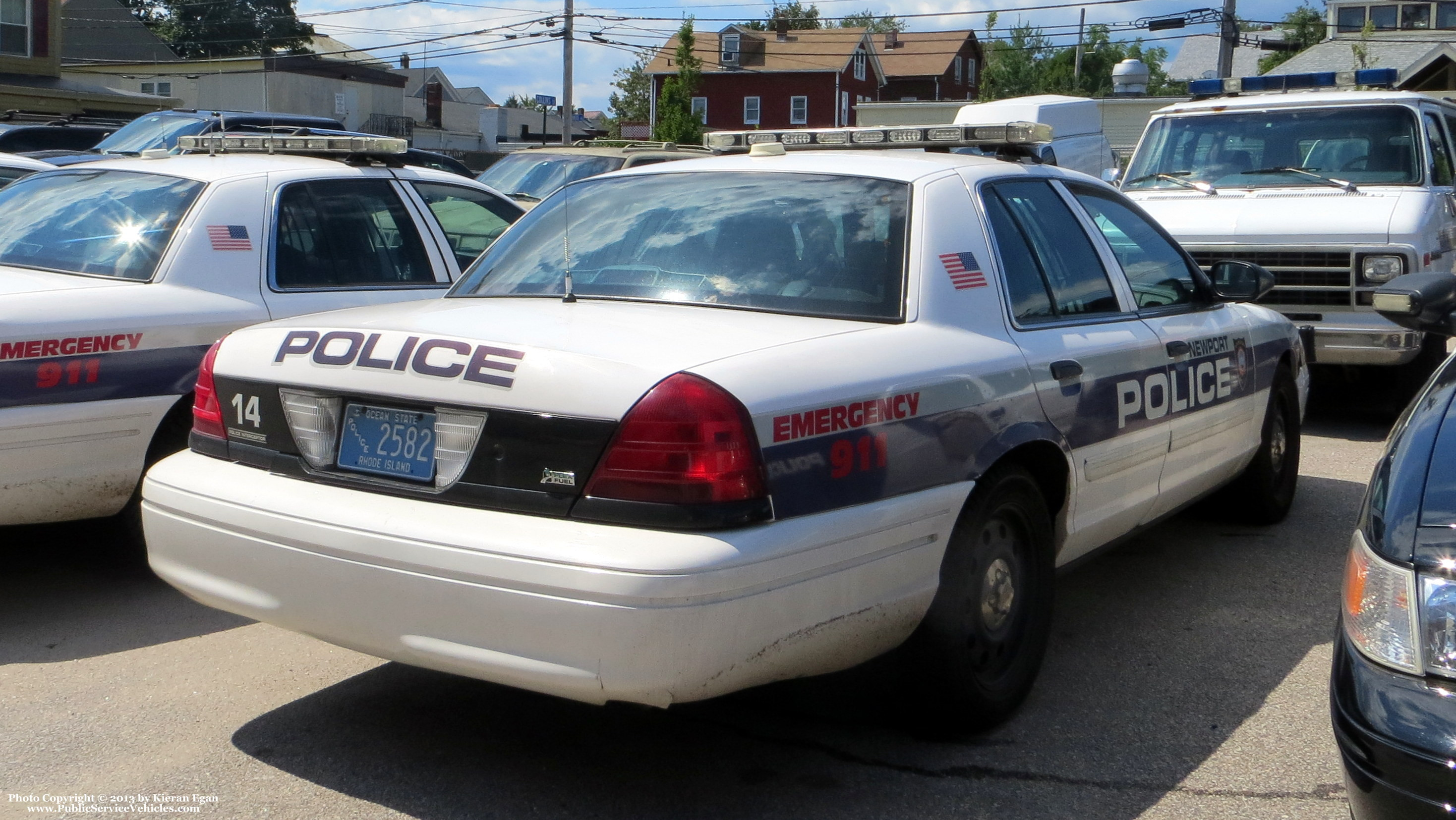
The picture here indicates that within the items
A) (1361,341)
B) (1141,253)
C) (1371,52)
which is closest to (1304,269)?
(1361,341)

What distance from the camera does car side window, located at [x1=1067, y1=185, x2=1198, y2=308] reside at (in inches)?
193

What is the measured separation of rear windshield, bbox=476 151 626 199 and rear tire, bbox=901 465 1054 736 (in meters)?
9.46

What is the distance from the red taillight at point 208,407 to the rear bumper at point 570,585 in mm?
223

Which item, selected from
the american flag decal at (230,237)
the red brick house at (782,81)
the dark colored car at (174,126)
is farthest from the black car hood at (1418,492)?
the red brick house at (782,81)

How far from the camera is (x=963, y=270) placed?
12.7 ft

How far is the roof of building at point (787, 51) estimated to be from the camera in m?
60.2

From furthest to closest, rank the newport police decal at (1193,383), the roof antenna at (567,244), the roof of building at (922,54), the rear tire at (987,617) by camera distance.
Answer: the roof of building at (922,54) < the newport police decal at (1193,383) < the roof antenna at (567,244) < the rear tire at (987,617)

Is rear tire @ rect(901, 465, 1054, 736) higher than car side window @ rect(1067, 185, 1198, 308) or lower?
lower

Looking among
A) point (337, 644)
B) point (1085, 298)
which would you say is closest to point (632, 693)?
point (337, 644)

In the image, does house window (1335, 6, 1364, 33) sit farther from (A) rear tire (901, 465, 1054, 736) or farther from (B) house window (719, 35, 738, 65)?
(A) rear tire (901, 465, 1054, 736)

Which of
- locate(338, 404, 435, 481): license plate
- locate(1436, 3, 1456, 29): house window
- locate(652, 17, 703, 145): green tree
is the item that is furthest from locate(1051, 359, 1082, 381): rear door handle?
locate(1436, 3, 1456, 29): house window

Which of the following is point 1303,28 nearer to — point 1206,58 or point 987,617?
point 1206,58

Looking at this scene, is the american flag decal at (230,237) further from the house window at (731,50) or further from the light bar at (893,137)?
A: the house window at (731,50)

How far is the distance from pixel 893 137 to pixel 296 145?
308 centimetres
